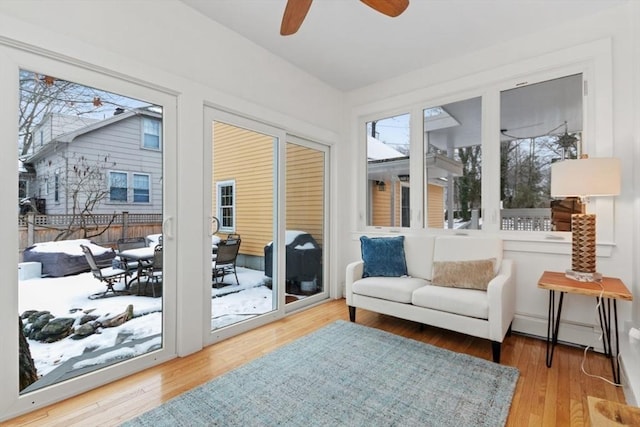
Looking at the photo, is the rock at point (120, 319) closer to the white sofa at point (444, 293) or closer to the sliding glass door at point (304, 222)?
the sliding glass door at point (304, 222)

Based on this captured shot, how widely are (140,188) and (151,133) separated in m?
0.45

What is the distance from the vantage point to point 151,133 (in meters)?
2.47

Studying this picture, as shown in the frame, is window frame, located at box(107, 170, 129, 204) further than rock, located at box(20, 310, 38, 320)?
Yes

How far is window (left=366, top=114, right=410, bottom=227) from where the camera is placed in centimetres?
399

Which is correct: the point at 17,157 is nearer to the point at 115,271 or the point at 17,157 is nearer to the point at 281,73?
the point at 115,271

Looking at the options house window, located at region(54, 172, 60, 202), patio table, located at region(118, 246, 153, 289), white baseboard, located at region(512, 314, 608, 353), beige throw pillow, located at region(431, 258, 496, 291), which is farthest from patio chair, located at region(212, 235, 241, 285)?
white baseboard, located at region(512, 314, 608, 353)

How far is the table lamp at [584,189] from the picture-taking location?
230 centimetres

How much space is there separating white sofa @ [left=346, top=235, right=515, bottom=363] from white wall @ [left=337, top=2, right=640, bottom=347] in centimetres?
28

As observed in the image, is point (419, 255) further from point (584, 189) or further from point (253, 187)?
point (253, 187)

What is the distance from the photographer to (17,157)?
1.87 metres

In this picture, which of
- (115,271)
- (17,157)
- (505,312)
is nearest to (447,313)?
(505,312)

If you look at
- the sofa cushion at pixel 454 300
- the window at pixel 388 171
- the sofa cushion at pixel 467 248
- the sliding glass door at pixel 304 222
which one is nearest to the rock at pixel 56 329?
the sliding glass door at pixel 304 222

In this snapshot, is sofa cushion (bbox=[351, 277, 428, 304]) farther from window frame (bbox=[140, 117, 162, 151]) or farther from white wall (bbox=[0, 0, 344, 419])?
window frame (bbox=[140, 117, 162, 151])

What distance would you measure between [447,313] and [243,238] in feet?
6.84
